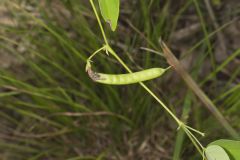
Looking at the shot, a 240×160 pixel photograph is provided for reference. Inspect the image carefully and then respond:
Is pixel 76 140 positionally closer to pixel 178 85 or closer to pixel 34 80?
pixel 34 80

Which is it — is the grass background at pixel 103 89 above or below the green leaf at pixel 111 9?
below

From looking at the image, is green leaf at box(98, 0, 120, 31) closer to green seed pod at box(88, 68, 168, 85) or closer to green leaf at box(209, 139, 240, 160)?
green seed pod at box(88, 68, 168, 85)

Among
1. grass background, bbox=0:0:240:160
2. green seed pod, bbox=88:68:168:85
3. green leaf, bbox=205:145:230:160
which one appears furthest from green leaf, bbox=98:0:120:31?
grass background, bbox=0:0:240:160

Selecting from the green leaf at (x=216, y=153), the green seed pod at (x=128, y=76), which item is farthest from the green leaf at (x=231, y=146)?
the green seed pod at (x=128, y=76)

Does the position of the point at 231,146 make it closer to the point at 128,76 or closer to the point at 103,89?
the point at 128,76

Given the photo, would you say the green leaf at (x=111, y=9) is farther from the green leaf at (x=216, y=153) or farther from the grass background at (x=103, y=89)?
the grass background at (x=103, y=89)
